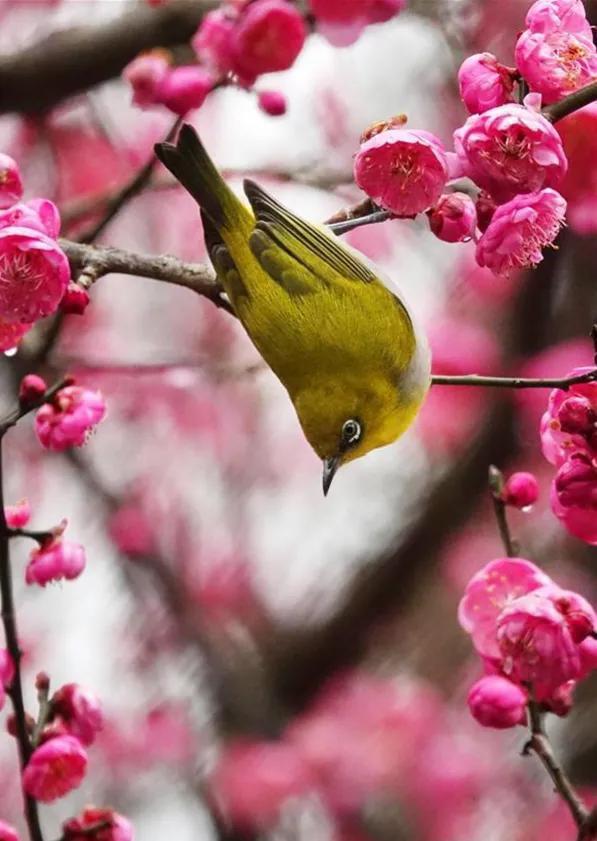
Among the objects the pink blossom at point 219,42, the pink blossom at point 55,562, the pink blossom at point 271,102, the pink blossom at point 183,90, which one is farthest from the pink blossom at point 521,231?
the pink blossom at point 271,102

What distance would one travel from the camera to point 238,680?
4512mm

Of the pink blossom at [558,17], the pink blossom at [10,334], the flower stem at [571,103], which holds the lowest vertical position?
the pink blossom at [10,334]

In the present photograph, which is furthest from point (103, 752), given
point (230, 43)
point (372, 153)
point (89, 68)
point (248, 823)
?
point (372, 153)

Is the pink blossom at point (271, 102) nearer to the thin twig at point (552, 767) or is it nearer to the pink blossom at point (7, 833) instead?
the thin twig at point (552, 767)

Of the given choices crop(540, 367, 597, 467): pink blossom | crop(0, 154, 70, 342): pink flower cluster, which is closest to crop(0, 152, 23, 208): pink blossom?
crop(0, 154, 70, 342): pink flower cluster

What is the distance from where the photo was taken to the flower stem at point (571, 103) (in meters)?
1.51

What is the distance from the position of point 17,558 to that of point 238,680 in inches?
41.9

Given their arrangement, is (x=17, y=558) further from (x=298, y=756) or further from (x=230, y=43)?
(x=230, y=43)

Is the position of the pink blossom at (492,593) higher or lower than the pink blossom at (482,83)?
lower

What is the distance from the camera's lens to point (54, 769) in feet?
5.84

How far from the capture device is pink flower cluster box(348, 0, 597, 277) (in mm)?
1553

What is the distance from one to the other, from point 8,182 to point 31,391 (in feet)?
1.10

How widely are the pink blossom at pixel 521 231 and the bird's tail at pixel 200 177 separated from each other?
87 cm

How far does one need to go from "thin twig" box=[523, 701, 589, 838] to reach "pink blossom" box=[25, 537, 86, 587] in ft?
2.59
